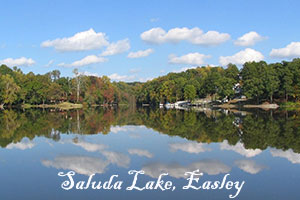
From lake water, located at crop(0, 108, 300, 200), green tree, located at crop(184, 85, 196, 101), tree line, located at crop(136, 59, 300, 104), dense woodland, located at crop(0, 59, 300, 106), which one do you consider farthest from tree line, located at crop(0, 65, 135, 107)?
lake water, located at crop(0, 108, 300, 200)

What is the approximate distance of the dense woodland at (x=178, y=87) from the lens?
68562 mm

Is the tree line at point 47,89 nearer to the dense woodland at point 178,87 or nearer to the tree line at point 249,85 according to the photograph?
the dense woodland at point 178,87

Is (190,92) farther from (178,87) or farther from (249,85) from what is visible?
(249,85)

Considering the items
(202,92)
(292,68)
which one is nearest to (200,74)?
(202,92)

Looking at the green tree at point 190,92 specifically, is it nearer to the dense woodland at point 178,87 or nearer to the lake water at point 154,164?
the dense woodland at point 178,87

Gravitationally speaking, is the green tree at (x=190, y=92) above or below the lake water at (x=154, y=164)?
above

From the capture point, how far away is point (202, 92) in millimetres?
102312

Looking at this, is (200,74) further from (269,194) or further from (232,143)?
(269,194)

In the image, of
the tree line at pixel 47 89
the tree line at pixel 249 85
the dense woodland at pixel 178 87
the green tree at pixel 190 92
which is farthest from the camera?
the green tree at pixel 190 92

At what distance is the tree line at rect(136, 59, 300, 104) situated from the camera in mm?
67125

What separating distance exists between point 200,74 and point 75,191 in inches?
5483

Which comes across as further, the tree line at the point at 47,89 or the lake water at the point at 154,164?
the tree line at the point at 47,89

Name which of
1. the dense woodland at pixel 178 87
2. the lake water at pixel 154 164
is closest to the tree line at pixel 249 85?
the dense woodland at pixel 178 87

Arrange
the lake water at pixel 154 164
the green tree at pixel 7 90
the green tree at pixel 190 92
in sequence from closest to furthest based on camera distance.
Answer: the lake water at pixel 154 164
the green tree at pixel 7 90
the green tree at pixel 190 92
